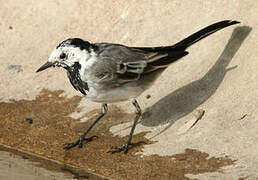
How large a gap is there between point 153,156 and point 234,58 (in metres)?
2.42

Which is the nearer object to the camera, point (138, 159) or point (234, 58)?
point (138, 159)

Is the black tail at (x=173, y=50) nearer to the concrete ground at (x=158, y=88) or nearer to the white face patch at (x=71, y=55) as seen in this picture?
the concrete ground at (x=158, y=88)

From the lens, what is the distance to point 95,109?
9289 millimetres

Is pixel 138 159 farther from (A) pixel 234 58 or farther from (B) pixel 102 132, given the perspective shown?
(A) pixel 234 58

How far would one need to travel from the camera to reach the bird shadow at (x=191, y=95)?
8.73 m

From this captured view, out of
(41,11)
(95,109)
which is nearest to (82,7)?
(41,11)

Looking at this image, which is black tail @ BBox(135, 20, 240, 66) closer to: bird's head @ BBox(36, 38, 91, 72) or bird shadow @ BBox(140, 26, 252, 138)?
bird shadow @ BBox(140, 26, 252, 138)

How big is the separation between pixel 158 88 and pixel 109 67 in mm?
1667

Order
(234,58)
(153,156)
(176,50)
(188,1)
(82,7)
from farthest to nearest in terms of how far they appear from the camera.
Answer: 1. (82,7)
2. (188,1)
3. (234,58)
4. (176,50)
5. (153,156)

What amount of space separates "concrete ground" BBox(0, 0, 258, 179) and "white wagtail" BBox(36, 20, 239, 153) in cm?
55

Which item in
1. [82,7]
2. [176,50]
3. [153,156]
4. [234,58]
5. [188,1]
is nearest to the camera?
[153,156]

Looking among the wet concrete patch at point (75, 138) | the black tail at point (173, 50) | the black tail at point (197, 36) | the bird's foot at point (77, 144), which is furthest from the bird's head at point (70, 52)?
the black tail at point (197, 36)

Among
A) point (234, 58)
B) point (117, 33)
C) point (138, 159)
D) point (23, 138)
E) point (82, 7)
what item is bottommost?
point (138, 159)

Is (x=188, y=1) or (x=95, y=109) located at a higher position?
(x=188, y=1)
